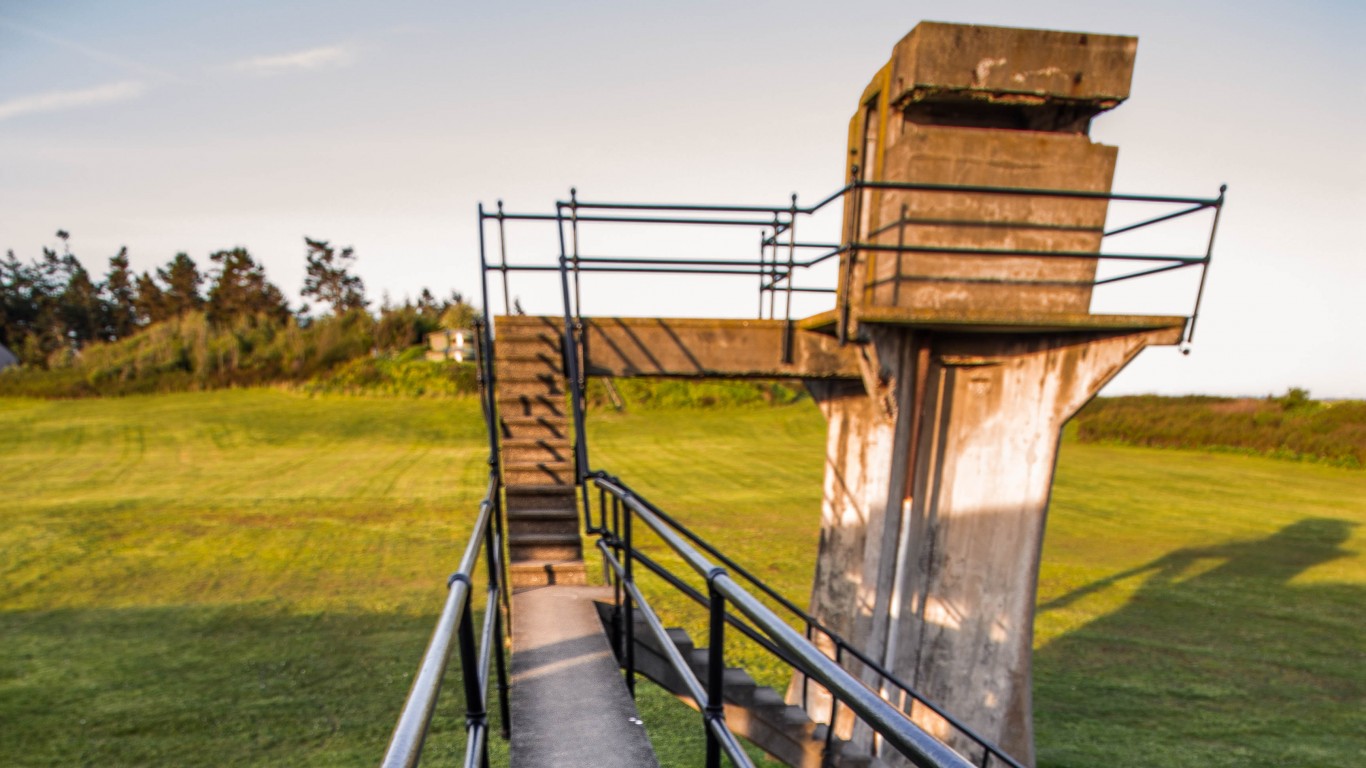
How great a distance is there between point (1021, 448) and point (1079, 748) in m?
3.47

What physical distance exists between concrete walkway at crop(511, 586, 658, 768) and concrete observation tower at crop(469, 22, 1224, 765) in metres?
0.96

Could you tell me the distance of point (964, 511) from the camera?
18.2 ft

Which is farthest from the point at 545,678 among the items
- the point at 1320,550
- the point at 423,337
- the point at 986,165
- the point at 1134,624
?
the point at 423,337

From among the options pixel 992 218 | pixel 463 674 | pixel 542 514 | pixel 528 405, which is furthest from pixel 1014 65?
pixel 463 674

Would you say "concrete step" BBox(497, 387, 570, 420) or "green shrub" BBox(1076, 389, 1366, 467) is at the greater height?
"concrete step" BBox(497, 387, 570, 420)

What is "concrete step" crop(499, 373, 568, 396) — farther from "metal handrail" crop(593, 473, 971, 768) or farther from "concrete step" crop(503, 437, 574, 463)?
"metal handrail" crop(593, 473, 971, 768)

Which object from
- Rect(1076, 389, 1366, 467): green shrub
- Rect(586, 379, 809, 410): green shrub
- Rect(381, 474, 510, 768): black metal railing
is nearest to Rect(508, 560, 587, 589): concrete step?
Rect(381, 474, 510, 768): black metal railing

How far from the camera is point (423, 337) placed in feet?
128

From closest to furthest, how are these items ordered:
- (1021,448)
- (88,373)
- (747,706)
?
(747,706)
(1021,448)
(88,373)

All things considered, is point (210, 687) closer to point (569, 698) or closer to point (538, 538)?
point (538, 538)

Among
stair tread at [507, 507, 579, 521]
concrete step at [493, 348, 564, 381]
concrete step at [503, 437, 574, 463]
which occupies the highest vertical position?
concrete step at [493, 348, 564, 381]

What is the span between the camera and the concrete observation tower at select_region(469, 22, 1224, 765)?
Result: 4848 mm

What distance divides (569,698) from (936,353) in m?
4.06

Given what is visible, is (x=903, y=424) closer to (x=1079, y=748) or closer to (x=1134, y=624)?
(x=1079, y=748)
